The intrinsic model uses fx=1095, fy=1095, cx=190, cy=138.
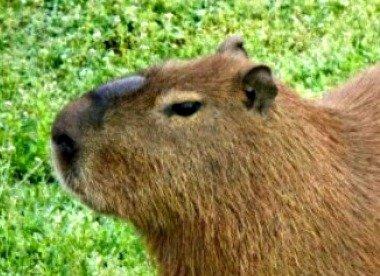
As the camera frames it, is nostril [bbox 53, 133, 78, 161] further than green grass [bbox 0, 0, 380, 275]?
No

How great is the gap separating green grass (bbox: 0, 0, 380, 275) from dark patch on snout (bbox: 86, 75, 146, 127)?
1561 mm

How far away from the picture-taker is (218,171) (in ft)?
11.9

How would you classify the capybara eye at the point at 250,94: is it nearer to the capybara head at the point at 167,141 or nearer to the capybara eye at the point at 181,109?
the capybara head at the point at 167,141

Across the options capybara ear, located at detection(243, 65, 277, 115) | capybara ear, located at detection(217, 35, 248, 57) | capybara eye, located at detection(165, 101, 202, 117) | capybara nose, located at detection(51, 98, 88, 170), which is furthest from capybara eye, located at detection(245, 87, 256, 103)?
capybara nose, located at detection(51, 98, 88, 170)

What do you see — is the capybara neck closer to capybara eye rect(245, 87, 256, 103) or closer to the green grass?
capybara eye rect(245, 87, 256, 103)

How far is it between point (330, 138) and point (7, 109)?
2952mm

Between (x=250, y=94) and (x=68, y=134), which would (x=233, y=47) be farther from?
(x=68, y=134)

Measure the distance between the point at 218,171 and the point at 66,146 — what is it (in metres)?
0.51

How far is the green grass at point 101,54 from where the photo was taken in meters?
5.24

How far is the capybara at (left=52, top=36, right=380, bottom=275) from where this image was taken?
3586 millimetres

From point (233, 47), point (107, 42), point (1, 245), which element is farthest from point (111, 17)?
point (233, 47)

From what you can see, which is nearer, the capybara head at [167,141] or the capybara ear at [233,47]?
the capybara head at [167,141]

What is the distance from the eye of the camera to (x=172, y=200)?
3.60 m

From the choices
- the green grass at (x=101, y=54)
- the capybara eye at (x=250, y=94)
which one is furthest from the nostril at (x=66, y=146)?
the green grass at (x=101, y=54)
